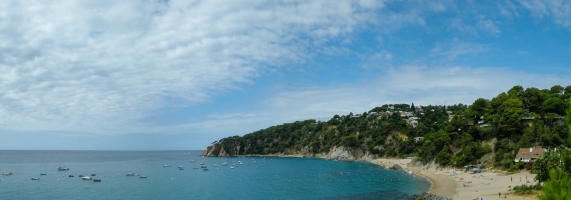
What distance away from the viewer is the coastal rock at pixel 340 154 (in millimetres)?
126150

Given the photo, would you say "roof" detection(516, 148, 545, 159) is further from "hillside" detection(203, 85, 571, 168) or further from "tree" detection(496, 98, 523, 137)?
"tree" detection(496, 98, 523, 137)

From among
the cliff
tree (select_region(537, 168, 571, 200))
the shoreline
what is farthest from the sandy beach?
the cliff

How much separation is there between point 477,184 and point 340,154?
3111 inches

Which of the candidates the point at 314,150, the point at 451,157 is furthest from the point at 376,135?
the point at 451,157

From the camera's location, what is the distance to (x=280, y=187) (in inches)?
2334

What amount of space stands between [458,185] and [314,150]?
97790 mm

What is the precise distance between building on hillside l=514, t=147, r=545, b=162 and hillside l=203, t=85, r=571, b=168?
4.84 ft

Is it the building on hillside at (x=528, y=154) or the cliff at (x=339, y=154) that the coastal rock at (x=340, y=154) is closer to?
the cliff at (x=339, y=154)

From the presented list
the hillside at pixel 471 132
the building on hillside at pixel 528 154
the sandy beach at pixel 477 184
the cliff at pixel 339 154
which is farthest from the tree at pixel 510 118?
the cliff at pixel 339 154

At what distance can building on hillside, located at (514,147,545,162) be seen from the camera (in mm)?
56772

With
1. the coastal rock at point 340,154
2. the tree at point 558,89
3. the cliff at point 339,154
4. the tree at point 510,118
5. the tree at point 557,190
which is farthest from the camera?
the coastal rock at point 340,154

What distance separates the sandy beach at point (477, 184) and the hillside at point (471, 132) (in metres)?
6.07

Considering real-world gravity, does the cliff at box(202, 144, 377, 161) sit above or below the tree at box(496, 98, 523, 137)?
below

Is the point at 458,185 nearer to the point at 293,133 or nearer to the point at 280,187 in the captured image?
the point at 280,187
